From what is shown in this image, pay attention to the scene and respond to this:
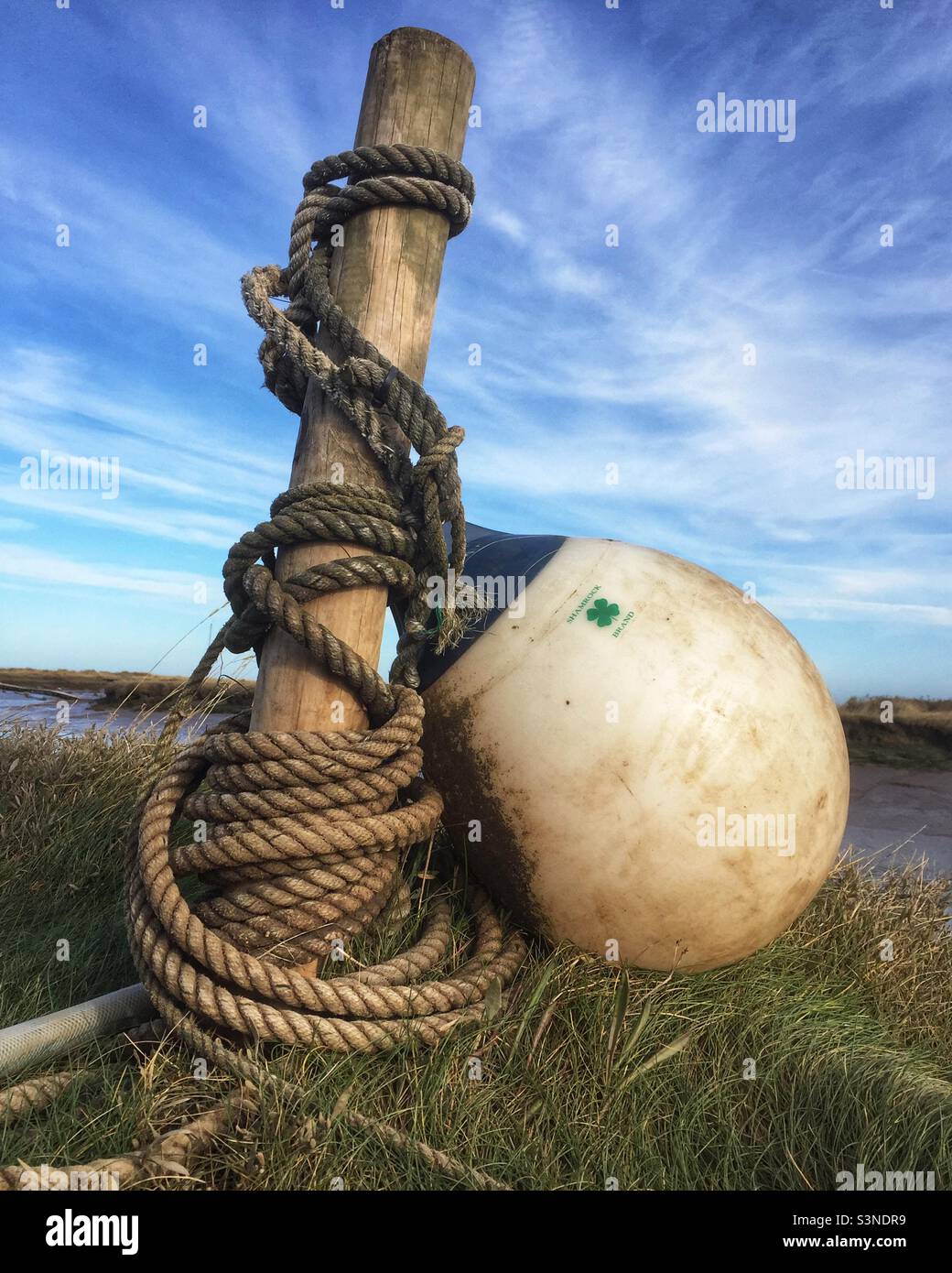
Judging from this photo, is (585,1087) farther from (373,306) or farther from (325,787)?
(373,306)

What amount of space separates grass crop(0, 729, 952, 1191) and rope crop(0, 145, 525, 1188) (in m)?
0.11

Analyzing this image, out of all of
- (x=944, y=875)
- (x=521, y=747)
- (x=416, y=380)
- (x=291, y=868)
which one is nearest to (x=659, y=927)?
(x=521, y=747)

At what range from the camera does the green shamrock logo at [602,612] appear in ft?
9.64

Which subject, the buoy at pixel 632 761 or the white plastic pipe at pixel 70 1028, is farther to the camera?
the buoy at pixel 632 761

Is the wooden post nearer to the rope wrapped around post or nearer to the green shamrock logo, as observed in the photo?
the rope wrapped around post

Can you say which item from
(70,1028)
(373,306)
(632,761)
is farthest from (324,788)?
(373,306)

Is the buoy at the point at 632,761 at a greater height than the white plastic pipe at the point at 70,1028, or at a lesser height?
greater

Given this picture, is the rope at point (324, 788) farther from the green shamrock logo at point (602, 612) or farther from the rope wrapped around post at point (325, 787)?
the green shamrock logo at point (602, 612)

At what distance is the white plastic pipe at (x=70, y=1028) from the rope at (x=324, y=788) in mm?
232

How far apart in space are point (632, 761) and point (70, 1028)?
1804mm

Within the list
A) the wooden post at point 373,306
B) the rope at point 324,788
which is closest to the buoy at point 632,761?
the rope at point 324,788

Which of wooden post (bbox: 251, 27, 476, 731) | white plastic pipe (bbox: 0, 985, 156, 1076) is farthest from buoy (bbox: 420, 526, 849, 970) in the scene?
white plastic pipe (bbox: 0, 985, 156, 1076)

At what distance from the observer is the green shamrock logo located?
→ 2938mm
